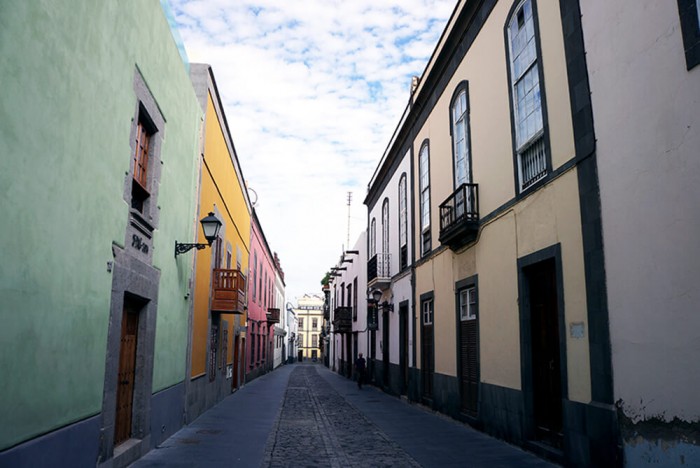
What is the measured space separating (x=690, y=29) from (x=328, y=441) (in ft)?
25.5

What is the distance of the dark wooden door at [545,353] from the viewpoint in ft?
25.8

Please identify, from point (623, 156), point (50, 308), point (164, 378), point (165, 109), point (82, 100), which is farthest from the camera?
point (164, 378)

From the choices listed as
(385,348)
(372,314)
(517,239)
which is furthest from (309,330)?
(517,239)

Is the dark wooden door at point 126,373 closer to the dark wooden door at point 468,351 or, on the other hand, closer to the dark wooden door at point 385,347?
the dark wooden door at point 468,351

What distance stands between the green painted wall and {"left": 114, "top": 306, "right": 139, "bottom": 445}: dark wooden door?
1.35 m

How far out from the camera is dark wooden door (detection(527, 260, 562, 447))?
787 cm

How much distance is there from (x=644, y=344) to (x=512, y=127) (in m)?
4.62

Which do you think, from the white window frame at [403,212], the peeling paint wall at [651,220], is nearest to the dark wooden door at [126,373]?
the peeling paint wall at [651,220]

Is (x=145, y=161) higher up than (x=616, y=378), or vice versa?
(x=145, y=161)

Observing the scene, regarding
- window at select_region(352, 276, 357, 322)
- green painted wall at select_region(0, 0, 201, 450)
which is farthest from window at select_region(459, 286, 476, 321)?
window at select_region(352, 276, 357, 322)

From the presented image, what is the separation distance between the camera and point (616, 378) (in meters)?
6.03

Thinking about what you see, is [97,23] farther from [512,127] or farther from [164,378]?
[512,127]

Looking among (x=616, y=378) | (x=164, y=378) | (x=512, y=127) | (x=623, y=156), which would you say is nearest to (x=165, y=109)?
(x=164, y=378)

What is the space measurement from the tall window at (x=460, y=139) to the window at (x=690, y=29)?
625 cm
